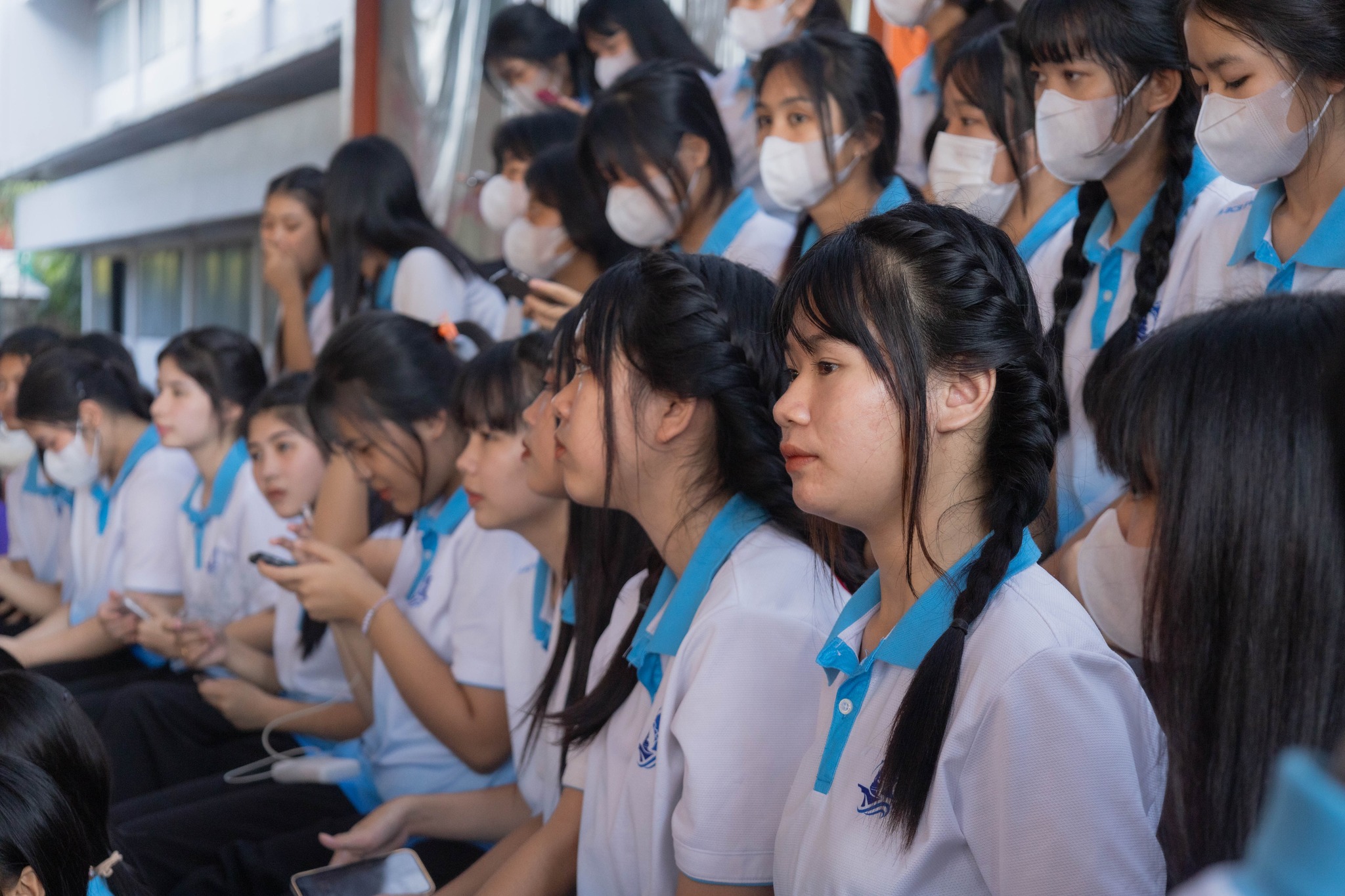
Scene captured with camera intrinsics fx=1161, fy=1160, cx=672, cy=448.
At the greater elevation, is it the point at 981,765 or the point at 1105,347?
the point at 1105,347

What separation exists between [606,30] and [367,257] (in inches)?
36.8

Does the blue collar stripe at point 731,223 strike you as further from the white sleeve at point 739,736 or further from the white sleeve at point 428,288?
the white sleeve at point 739,736

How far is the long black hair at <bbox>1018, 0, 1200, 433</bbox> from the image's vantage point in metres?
1.71

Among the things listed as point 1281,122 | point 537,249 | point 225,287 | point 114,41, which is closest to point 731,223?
point 537,249

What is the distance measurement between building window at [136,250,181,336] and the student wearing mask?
7067mm

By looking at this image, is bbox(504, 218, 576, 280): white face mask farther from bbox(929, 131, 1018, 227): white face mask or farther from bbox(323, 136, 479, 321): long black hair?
bbox(929, 131, 1018, 227): white face mask

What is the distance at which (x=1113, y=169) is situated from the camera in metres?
1.82

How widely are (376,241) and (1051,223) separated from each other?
1.97 m

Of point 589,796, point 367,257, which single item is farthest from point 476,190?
point 589,796

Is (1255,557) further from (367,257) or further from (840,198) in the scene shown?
(367,257)

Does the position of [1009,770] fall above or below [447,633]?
above

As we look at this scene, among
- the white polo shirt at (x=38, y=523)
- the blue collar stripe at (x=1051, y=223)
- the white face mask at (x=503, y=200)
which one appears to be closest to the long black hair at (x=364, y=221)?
the white face mask at (x=503, y=200)

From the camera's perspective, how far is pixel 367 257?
333 cm

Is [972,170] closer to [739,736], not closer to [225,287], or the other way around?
[739,736]
